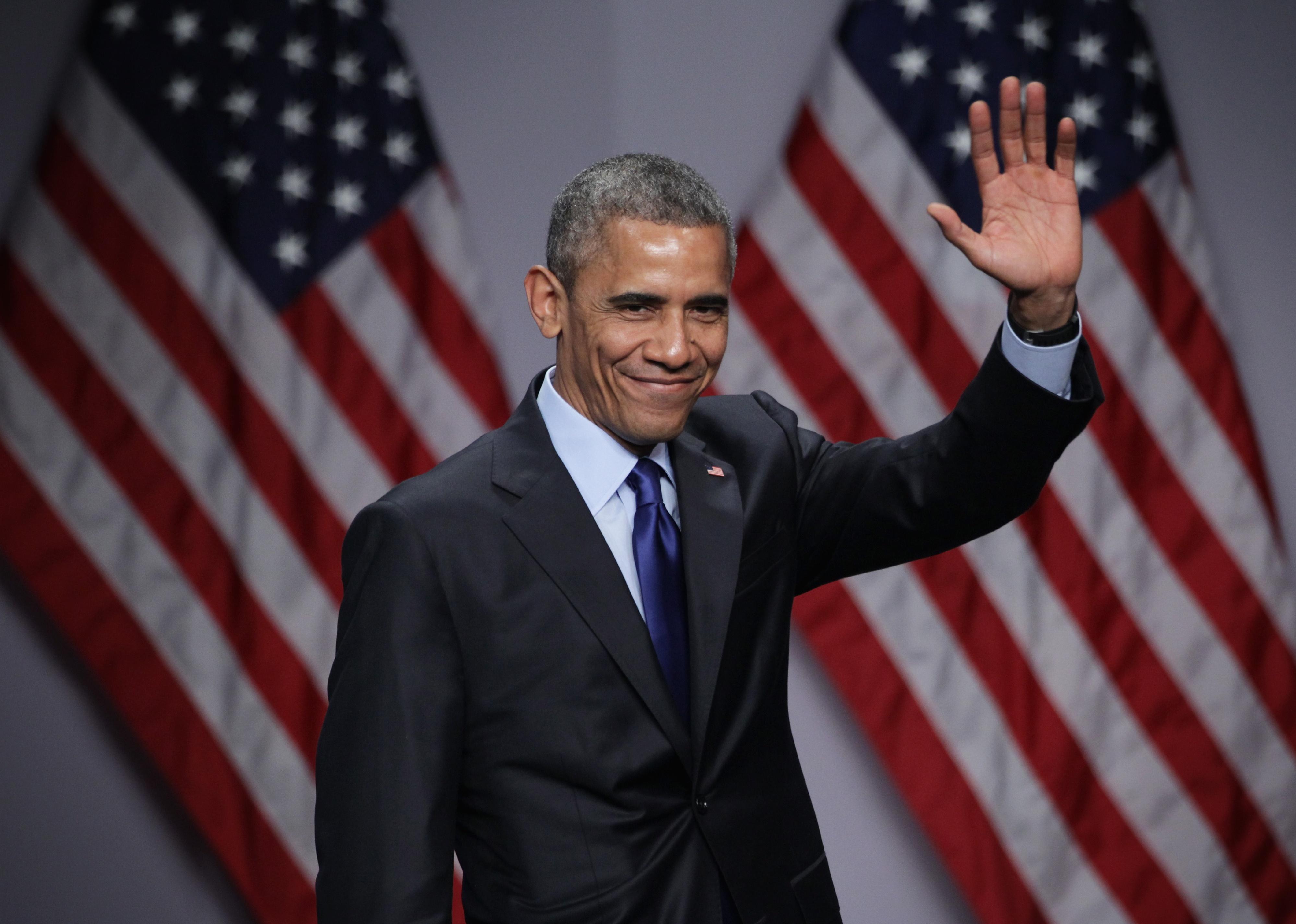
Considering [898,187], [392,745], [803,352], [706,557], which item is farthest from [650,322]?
[898,187]

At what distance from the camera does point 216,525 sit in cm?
261

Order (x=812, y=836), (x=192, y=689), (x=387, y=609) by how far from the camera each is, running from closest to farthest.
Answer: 1. (x=387, y=609)
2. (x=812, y=836)
3. (x=192, y=689)

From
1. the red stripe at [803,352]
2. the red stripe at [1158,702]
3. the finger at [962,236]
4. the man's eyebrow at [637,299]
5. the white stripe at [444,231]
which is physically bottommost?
the red stripe at [1158,702]

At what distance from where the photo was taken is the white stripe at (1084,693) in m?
2.62

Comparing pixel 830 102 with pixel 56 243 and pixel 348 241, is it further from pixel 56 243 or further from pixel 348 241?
pixel 56 243

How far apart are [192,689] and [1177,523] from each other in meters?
1.95

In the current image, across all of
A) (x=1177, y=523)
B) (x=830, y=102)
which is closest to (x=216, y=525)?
(x=830, y=102)

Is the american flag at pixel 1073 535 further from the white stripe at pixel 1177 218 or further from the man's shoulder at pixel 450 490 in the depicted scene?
the man's shoulder at pixel 450 490

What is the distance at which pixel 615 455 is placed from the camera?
134 cm

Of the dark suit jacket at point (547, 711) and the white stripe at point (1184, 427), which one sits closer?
the dark suit jacket at point (547, 711)

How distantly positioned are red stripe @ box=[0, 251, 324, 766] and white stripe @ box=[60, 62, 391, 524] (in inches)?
9.1

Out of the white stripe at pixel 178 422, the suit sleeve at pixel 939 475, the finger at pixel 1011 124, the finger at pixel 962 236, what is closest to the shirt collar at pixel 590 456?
the suit sleeve at pixel 939 475

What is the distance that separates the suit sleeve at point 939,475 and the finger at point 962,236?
81mm

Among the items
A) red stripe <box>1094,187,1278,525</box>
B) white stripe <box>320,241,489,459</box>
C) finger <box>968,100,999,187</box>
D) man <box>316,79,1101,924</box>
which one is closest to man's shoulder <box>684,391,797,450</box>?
man <box>316,79,1101,924</box>
